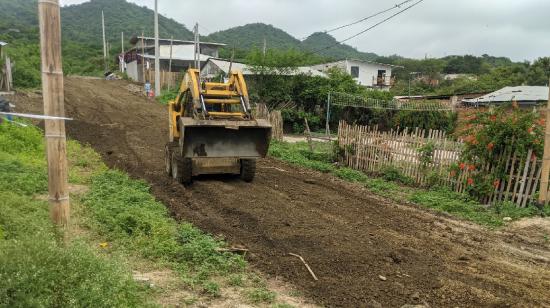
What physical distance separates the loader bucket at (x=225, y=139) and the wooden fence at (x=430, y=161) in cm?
452

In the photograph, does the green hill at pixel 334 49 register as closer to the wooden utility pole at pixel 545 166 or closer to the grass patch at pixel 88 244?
the grass patch at pixel 88 244

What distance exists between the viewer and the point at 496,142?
32.9 ft

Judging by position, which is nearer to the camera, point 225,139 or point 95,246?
point 95,246

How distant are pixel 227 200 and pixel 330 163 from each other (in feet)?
21.1

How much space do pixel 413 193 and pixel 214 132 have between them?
16.7ft

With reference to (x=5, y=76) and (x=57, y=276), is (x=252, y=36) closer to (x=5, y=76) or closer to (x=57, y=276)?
(x=5, y=76)

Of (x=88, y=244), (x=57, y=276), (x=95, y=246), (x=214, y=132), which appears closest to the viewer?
(x=57, y=276)

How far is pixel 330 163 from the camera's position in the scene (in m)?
14.9

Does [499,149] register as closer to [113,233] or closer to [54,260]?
[113,233]

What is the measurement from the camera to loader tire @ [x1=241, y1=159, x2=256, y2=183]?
10594mm

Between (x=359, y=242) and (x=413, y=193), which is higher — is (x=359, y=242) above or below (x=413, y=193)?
above

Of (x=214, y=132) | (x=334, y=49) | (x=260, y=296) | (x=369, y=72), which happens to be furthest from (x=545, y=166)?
(x=334, y=49)

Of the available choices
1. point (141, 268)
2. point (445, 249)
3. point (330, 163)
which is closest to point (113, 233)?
point (141, 268)

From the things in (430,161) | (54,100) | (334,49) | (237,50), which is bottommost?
(430,161)
